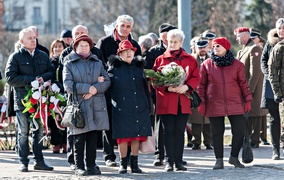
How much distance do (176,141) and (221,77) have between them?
3.60ft

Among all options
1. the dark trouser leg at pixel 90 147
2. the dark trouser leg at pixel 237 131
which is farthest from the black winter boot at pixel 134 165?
the dark trouser leg at pixel 237 131

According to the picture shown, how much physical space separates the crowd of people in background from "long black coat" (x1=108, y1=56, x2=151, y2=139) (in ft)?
0.04

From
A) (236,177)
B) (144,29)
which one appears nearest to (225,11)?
(144,29)

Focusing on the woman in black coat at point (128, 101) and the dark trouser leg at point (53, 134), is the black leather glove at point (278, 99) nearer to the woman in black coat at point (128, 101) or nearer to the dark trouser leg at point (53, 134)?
the woman in black coat at point (128, 101)

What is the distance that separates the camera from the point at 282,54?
12.0 m

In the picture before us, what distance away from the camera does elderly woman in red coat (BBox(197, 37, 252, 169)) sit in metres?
11.3

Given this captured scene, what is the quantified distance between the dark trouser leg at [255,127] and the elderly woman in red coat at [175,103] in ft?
11.0

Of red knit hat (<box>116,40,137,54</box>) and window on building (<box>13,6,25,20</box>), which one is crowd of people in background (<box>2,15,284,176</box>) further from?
window on building (<box>13,6,25,20</box>)

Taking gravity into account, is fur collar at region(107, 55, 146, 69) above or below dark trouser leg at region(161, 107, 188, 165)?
above

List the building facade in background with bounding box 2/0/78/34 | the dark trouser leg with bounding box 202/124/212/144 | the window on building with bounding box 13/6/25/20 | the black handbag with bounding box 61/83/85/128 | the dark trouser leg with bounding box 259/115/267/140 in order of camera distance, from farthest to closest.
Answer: the building facade in background with bounding box 2/0/78/34 < the window on building with bounding box 13/6/25/20 < the dark trouser leg with bounding box 259/115/267/140 < the dark trouser leg with bounding box 202/124/212/144 < the black handbag with bounding box 61/83/85/128

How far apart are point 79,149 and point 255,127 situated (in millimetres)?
4639

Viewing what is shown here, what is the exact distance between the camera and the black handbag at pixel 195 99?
36.8ft

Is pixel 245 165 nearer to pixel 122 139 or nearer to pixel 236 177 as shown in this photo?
pixel 236 177

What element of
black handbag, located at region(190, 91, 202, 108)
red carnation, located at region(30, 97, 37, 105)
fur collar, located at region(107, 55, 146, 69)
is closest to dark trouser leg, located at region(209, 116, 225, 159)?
black handbag, located at region(190, 91, 202, 108)
